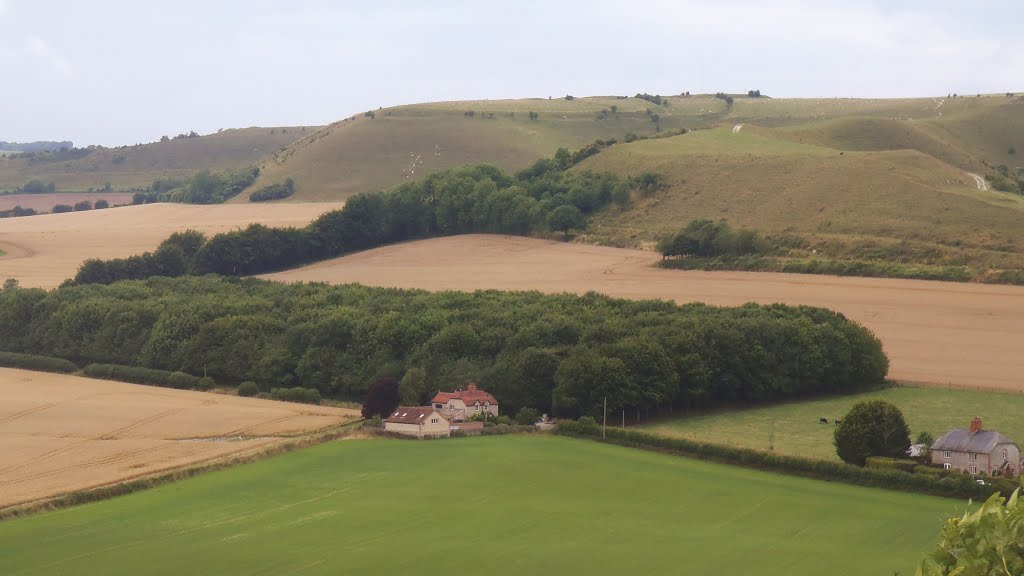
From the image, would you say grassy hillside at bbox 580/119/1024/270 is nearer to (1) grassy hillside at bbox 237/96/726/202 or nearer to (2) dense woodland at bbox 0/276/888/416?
(2) dense woodland at bbox 0/276/888/416

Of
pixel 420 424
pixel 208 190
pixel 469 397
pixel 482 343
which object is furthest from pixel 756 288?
pixel 208 190

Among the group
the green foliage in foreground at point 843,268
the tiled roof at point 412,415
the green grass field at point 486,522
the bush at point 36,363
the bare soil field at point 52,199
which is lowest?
the bush at point 36,363

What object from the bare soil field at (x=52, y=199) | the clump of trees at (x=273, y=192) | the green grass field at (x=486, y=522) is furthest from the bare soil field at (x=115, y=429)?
the bare soil field at (x=52, y=199)

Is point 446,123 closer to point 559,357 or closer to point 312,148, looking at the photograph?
point 312,148

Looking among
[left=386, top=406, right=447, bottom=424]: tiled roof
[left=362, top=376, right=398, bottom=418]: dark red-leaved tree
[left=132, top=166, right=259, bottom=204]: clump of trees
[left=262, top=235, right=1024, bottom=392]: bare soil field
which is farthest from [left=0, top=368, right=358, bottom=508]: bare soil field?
A: [left=132, top=166, right=259, bottom=204]: clump of trees

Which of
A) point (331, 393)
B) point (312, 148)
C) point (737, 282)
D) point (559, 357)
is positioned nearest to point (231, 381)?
point (331, 393)

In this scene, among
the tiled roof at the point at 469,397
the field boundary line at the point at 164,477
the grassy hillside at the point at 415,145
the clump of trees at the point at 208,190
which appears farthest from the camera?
the clump of trees at the point at 208,190

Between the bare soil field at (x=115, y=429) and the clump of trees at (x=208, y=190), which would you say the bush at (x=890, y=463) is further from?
the clump of trees at (x=208, y=190)
